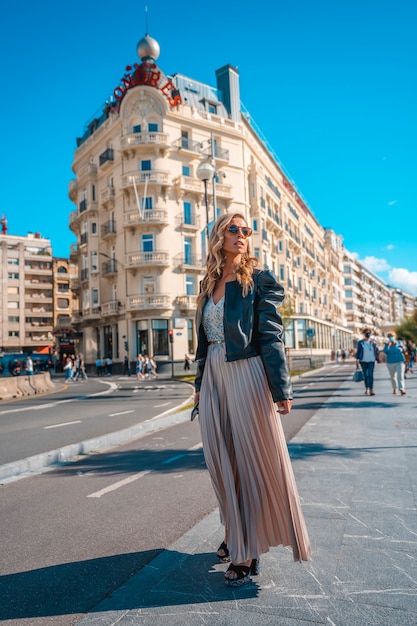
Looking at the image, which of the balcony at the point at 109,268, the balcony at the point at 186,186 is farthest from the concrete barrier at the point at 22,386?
the balcony at the point at 186,186

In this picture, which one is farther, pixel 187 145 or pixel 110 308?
pixel 110 308

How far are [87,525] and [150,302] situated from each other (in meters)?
35.5

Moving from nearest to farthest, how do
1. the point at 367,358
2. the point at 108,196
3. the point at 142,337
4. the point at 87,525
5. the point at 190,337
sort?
1. the point at 87,525
2. the point at 367,358
3. the point at 142,337
4. the point at 190,337
5. the point at 108,196

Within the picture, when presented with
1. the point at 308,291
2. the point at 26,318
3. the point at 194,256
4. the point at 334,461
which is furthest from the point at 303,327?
the point at 334,461

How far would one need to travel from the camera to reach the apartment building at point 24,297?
75.9m

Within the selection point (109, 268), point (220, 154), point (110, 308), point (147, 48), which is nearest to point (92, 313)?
point (110, 308)

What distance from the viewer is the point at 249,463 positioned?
2.70 metres

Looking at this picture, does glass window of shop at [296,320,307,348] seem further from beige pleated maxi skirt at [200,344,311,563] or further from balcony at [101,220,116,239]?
beige pleated maxi skirt at [200,344,311,563]

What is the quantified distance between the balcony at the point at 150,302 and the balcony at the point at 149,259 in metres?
2.37

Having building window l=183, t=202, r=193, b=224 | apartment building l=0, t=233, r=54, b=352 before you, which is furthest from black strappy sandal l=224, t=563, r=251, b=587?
apartment building l=0, t=233, r=54, b=352

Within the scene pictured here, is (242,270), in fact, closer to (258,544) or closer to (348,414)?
(258,544)

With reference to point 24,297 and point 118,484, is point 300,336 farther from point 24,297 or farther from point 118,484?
point 118,484

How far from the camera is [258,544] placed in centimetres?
262

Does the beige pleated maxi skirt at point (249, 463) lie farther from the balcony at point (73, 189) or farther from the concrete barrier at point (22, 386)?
the balcony at point (73, 189)
